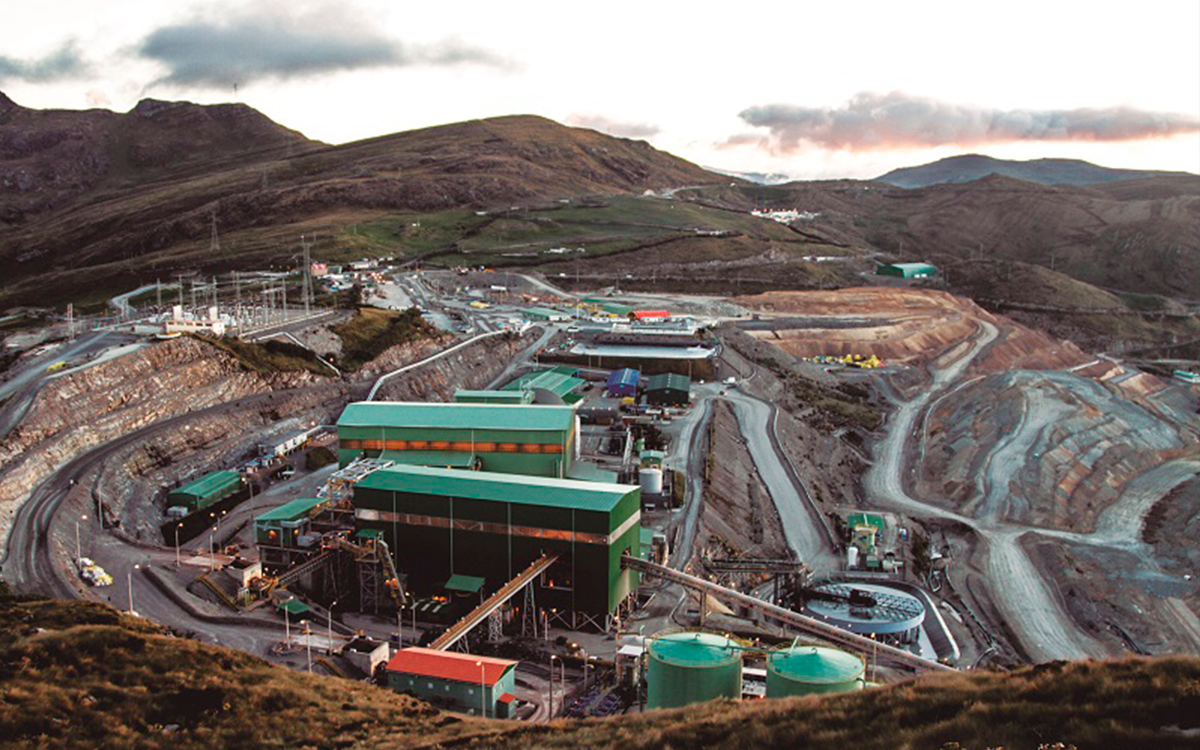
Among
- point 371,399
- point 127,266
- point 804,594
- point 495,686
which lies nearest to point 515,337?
point 371,399

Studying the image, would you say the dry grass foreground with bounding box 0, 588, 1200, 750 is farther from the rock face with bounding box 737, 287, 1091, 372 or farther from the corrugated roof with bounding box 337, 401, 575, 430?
the rock face with bounding box 737, 287, 1091, 372

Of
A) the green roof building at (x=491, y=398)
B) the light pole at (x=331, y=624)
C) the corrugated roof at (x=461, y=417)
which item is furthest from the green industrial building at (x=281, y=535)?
the green roof building at (x=491, y=398)

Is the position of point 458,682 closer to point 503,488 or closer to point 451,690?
point 451,690

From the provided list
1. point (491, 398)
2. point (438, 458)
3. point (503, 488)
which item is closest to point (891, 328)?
point (491, 398)

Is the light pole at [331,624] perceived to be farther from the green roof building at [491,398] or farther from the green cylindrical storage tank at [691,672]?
the green roof building at [491,398]

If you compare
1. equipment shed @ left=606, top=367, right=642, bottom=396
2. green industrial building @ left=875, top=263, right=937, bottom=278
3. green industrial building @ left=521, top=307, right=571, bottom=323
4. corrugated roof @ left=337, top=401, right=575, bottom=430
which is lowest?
equipment shed @ left=606, top=367, right=642, bottom=396

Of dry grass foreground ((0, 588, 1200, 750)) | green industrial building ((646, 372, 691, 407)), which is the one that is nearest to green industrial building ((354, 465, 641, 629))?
dry grass foreground ((0, 588, 1200, 750))

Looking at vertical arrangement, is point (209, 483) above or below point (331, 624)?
above

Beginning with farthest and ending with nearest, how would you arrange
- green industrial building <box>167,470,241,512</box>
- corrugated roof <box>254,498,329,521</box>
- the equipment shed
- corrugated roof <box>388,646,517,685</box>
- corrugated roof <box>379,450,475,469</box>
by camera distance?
the equipment shed < corrugated roof <box>379,450,475,469</box> < green industrial building <box>167,470,241,512</box> < corrugated roof <box>254,498,329,521</box> < corrugated roof <box>388,646,517,685</box>
